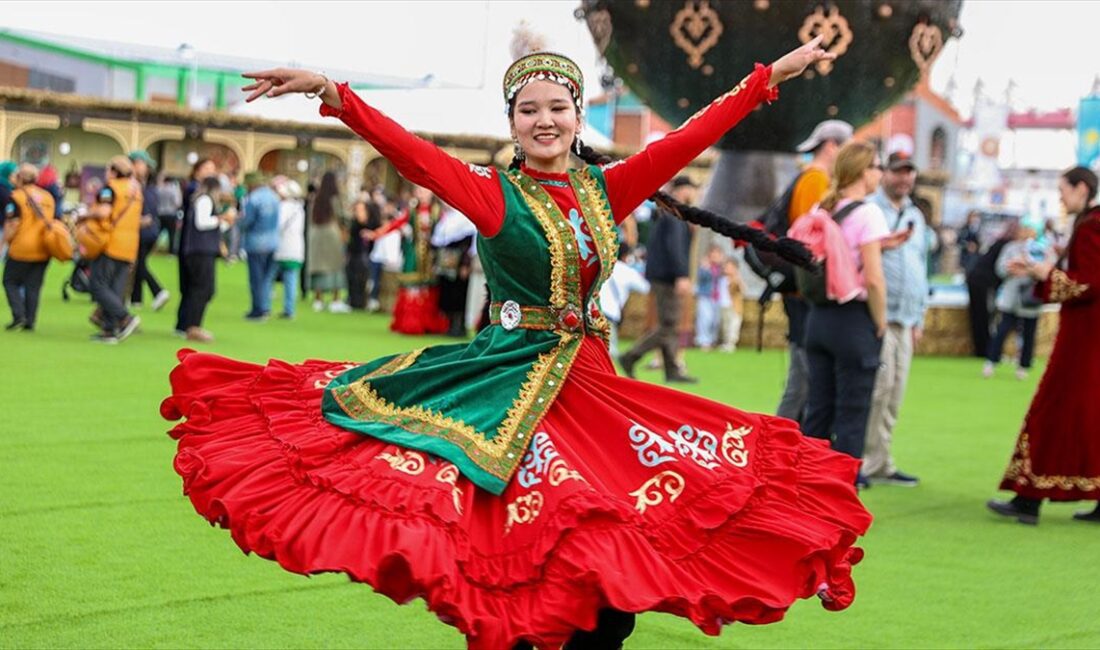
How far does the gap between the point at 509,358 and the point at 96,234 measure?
1008 cm

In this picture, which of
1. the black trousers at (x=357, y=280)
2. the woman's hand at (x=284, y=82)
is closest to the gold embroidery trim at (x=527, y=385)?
the woman's hand at (x=284, y=82)

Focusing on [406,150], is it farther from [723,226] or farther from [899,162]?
[899,162]

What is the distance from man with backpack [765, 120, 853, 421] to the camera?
8.16 m

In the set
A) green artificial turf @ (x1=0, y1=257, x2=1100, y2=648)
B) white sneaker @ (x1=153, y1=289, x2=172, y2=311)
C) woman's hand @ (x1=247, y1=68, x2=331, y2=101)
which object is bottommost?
white sneaker @ (x1=153, y1=289, x2=172, y2=311)

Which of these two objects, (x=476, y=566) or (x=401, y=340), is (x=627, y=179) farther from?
(x=401, y=340)

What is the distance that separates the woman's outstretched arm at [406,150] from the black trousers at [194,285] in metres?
10.3

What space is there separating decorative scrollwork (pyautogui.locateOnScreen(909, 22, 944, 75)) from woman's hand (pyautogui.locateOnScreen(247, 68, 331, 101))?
418 inches

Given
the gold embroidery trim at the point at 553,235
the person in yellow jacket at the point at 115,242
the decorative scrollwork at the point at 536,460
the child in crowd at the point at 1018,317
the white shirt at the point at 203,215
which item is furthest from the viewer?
the child in crowd at the point at 1018,317

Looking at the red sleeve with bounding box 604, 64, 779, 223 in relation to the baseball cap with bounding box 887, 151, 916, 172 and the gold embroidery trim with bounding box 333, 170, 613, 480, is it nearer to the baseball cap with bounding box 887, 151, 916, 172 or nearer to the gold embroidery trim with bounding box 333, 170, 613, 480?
the gold embroidery trim with bounding box 333, 170, 613, 480

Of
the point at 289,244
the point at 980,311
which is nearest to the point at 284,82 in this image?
the point at 289,244

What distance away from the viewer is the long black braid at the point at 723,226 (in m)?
4.57

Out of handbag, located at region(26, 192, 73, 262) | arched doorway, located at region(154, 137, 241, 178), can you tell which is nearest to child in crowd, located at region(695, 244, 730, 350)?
handbag, located at region(26, 192, 73, 262)

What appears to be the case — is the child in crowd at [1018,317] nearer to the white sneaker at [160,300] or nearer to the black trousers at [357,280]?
the black trousers at [357,280]

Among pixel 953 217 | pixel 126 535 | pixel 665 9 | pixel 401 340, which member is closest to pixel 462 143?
pixel 401 340
